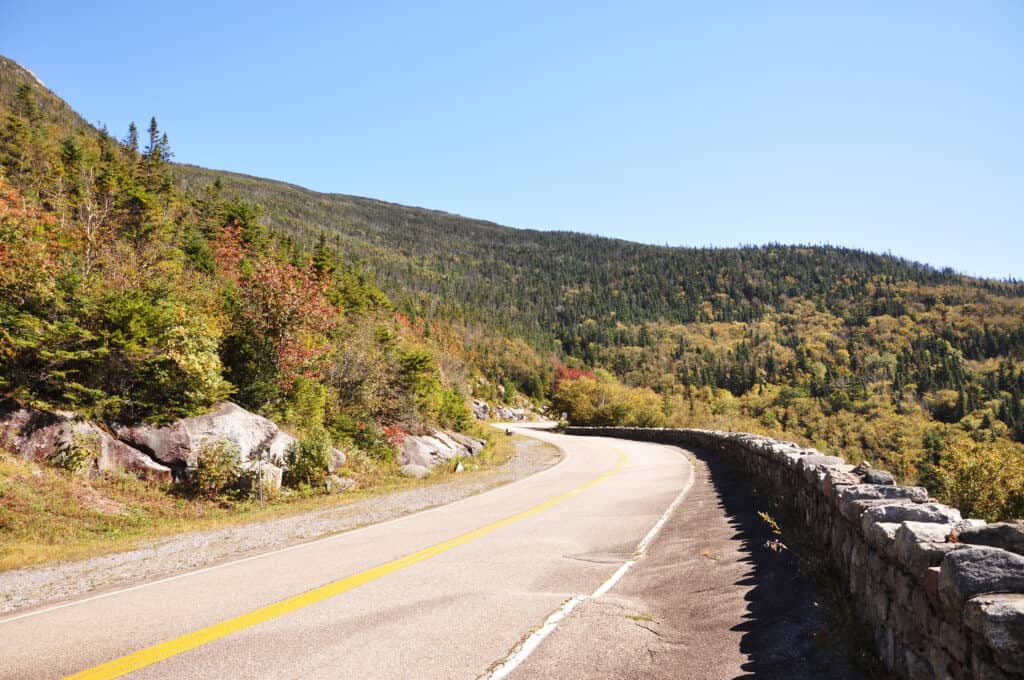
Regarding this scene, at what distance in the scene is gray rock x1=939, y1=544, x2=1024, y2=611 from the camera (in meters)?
2.74

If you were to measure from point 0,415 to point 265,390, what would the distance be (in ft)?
22.7

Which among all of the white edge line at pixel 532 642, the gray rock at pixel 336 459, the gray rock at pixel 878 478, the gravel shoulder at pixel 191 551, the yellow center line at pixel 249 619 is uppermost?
the gray rock at pixel 878 478

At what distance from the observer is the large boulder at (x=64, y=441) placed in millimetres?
11555

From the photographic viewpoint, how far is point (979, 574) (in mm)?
2809

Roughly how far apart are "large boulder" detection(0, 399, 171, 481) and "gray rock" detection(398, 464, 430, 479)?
27.1ft

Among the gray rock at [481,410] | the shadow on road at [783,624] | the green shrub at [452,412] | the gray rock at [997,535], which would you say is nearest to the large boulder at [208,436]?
the shadow on road at [783,624]

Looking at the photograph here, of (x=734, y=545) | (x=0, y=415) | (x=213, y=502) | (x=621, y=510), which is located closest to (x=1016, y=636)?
(x=734, y=545)

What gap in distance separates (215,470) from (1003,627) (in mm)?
14845

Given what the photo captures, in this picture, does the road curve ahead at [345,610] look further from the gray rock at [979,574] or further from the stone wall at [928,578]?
the gray rock at [979,574]

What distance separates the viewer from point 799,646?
171 inches

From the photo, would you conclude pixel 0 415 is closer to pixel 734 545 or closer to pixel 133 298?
pixel 133 298

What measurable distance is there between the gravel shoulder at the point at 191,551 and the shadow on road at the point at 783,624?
23.7 feet

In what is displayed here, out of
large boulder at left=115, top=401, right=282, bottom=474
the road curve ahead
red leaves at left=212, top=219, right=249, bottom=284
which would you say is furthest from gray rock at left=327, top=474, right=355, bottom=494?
red leaves at left=212, top=219, right=249, bottom=284

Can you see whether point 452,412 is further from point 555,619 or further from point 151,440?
point 555,619
